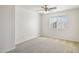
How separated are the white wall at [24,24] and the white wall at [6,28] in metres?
0.97

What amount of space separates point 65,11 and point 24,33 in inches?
111

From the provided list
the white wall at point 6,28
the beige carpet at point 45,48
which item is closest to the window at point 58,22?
the beige carpet at point 45,48

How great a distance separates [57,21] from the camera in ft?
21.1

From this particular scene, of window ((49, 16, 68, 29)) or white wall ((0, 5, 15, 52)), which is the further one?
window ((49, 16, 68, 29))

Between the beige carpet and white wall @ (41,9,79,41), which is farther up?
white wall @ (41,9,79,41)

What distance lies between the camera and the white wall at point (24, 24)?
454 cm

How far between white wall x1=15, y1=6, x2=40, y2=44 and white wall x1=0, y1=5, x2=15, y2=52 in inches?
38.3

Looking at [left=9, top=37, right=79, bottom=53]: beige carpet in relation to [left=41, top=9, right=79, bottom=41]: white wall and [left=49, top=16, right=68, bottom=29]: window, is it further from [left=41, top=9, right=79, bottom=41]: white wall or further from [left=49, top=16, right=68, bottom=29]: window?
[left=49, top=16, right=68, bottom=29]: window

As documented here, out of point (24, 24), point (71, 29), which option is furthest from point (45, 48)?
point (71, 29)

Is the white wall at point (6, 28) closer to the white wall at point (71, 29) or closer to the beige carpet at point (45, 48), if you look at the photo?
the beige carpet at point (45, 48)

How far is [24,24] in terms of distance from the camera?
17.0 feet

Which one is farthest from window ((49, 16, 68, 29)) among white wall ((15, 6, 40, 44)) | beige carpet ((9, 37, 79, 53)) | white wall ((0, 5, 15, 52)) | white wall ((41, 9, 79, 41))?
white wall ((0, 5, 15, 52))

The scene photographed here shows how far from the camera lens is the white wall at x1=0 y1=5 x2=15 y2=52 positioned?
10.2ft
